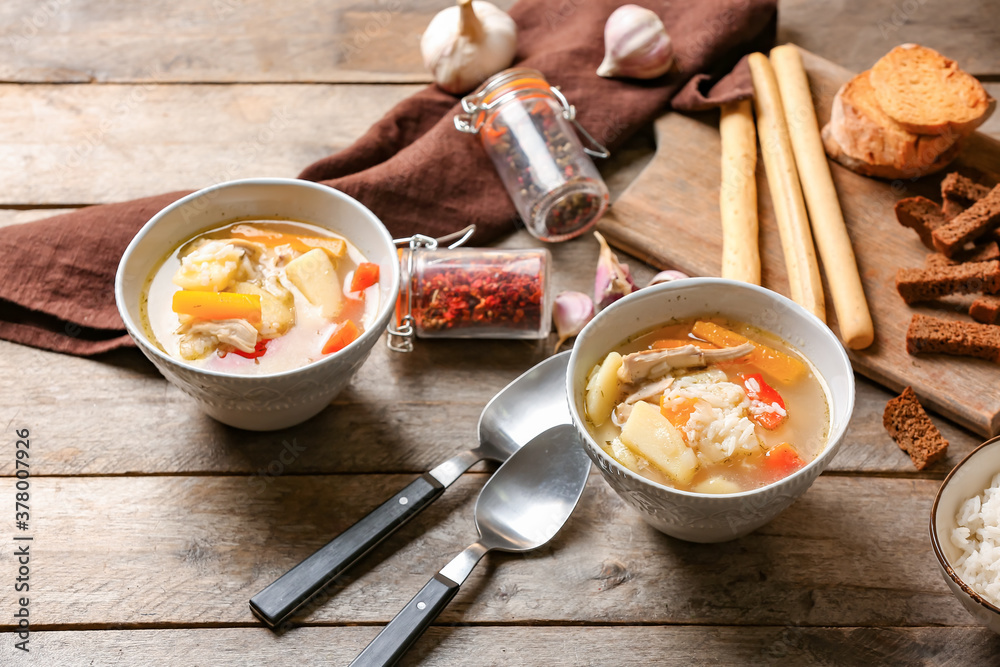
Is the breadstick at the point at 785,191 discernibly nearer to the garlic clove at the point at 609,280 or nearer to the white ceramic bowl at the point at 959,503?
the garlic clove at the point at 609,280

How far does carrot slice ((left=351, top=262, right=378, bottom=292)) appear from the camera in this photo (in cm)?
181

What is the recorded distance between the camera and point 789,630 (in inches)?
61.8

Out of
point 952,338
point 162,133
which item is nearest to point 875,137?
point 952,338

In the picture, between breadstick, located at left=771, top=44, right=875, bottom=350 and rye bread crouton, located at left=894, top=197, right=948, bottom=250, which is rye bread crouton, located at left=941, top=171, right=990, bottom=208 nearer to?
rye bread crouton, located at left=894, top=197, right=948, bottom=250

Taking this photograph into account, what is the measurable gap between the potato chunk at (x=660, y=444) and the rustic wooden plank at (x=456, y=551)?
29 cm

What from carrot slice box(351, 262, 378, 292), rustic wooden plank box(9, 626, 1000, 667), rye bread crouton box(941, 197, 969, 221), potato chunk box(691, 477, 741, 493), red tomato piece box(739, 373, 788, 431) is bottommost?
rustic wooden plank box(9, 626, 1000, 667)

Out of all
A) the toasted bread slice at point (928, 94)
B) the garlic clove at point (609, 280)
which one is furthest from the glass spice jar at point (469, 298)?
the toasted bread slice at point (928, 94)

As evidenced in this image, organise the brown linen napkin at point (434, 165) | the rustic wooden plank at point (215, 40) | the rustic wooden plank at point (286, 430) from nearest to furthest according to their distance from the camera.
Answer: the rustic wooden plank at point (286, 430), the brown linen napkin at point (434, 165), the rustic wooden plank at point (215, 40)

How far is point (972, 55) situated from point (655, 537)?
6.64 ft

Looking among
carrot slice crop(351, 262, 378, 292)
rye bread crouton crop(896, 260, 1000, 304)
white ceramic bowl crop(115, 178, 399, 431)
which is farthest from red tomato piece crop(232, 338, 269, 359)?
rye bread crouton crop(896, 260, 1000, 304)

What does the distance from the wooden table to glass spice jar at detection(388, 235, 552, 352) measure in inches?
2.3

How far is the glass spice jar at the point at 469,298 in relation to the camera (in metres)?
1.97

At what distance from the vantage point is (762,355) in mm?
1672

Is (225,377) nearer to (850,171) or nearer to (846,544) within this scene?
(846,544)
